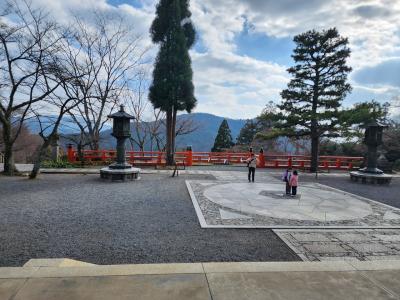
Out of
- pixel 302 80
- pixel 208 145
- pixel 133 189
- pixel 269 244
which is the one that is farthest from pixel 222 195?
pixel 208 145

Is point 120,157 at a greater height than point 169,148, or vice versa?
point 169,148

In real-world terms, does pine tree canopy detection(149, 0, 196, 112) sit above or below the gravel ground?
above

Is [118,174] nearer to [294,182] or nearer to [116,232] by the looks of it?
[116,232]

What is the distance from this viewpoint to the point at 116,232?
6.20 metres

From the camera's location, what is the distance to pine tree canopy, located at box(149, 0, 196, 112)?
19688 millimetres

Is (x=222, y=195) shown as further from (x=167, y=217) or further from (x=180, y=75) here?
(x=180, y=75)

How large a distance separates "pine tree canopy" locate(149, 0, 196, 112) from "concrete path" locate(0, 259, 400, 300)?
16340mm

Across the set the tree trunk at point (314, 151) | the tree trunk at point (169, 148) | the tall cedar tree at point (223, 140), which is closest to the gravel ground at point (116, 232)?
the tree trunk at point (169, 148)

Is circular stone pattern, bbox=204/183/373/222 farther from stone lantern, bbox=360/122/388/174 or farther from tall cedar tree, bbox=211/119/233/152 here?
tall cedar tree, bbox=211/119/233/152

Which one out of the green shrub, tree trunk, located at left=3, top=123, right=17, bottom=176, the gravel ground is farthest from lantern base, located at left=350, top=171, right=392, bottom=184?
tree trunk, located at left=3, top=123, right=17, bottom=176

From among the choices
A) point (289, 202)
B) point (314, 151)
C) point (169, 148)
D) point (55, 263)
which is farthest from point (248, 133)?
point (55, 263)

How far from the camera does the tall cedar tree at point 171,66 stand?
1969cm

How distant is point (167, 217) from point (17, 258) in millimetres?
3483

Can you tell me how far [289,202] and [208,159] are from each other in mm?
12848
